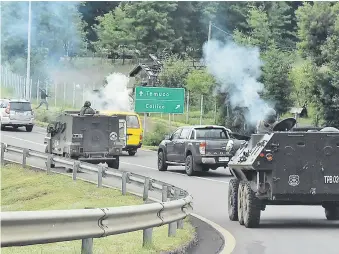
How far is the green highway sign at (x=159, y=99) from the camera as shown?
47844 millimetres

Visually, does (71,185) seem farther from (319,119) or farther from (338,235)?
(319,119)

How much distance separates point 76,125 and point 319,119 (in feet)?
60.0

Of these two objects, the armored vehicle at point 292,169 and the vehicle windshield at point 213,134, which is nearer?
the armored vehicle at point 292,169

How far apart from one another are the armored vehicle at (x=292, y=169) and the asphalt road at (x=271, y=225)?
0.52 m

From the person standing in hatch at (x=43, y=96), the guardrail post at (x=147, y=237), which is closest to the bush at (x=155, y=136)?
the person standing in hatch at (x=43, y=96)

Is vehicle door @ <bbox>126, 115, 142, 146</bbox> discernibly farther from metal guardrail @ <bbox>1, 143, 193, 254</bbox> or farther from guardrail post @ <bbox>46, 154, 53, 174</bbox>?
metal guardrail @ <bbox>1, 143, 193, 254</bbox>

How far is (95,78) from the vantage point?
66250 mm

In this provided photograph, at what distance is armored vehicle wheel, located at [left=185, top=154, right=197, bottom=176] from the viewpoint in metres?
29.0

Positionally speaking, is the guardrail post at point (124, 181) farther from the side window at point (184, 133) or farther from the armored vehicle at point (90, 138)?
the side window at point (184, 133)

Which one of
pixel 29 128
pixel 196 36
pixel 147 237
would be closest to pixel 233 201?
pixel 147 237

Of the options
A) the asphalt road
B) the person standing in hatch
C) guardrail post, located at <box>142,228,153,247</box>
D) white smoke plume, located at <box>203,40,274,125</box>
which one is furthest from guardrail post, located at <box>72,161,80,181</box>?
the person standing in hatch

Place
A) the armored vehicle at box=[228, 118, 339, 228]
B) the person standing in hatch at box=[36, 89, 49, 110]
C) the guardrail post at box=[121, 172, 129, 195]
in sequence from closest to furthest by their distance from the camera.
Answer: the armored vehicle at box=[228, 118, 339, 228] < the guardrail post at box=[121, 172, 129, 195] < the person standing in hatch at box=[36, 89, 49, 110]

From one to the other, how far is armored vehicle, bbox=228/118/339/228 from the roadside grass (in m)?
1.38

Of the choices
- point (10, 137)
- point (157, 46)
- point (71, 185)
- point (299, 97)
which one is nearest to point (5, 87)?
point (157, 46)
